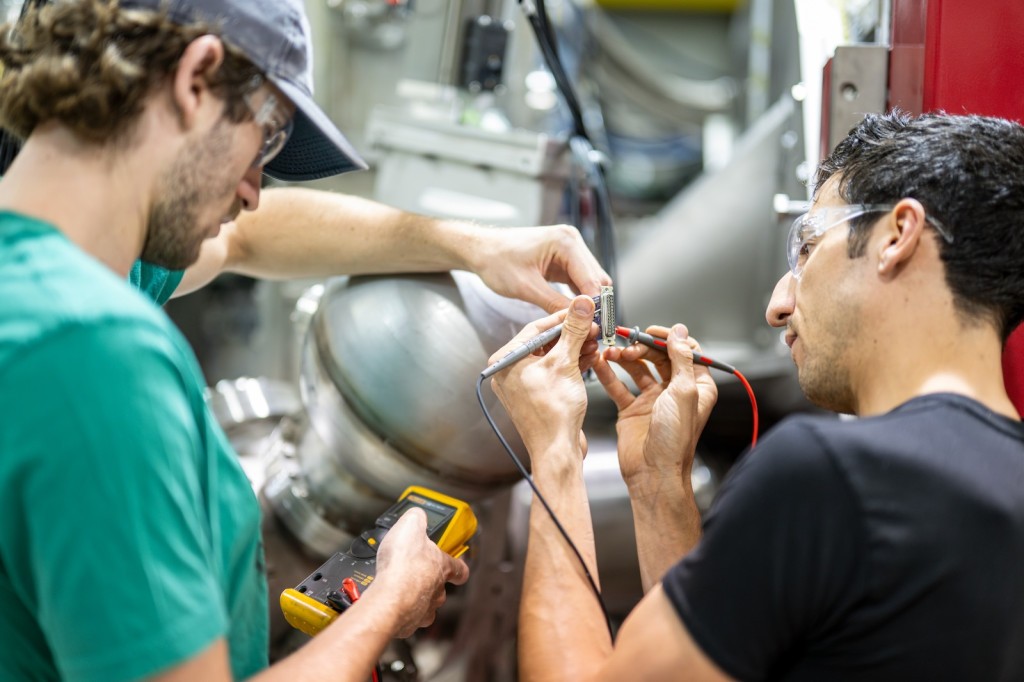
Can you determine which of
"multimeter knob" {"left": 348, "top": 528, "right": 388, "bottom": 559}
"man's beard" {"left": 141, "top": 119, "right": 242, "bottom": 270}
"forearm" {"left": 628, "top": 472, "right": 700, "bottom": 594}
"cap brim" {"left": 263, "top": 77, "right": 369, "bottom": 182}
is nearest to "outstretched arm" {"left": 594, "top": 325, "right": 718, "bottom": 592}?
"forearm" {"left": 628, "top": 472, "right": 700, "bottom": 594}

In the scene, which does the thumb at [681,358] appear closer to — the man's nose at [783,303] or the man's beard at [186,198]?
the man's nose at [783,303]

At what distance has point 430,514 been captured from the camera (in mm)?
1266

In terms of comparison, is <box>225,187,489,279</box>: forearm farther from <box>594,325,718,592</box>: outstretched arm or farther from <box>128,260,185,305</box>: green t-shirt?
<box>594,325,718,592</box>: outstretched arm

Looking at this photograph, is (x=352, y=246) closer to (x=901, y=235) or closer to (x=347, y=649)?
(x=347, y=649)

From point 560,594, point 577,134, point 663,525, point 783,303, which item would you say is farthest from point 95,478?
point 577,134

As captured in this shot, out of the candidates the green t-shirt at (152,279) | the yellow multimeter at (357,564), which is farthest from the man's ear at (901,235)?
the green t-shirt at (152,279)

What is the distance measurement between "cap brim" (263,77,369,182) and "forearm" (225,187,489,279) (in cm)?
25

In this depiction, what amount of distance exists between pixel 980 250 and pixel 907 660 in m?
0.45

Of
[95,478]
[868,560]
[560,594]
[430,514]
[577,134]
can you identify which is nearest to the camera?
[95,478]

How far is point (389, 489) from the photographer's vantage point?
1.53 m

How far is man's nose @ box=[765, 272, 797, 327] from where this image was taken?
124 cm

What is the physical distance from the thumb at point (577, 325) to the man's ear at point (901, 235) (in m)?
0.36

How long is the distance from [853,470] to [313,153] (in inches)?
31.1

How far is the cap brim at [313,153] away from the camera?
3.53 feet
